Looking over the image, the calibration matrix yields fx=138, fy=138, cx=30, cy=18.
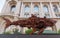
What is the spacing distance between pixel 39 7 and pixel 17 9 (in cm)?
576

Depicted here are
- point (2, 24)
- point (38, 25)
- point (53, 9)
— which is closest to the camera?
point (38, 25)

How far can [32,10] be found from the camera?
32281mm

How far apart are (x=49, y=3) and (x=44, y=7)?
5.48 feet

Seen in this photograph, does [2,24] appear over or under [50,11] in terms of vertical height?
under

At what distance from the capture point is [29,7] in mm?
33938

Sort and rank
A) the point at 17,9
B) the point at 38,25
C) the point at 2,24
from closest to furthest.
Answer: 1. the point at 38,25
2. the point at 2,24
3. the point at 17,9

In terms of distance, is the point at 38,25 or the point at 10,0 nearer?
the point at 38,25

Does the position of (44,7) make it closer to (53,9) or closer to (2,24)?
(53,9)

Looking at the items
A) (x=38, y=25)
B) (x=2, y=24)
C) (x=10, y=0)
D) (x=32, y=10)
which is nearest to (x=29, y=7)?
(x=32, y=10)

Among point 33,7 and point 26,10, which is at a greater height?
point 33,7

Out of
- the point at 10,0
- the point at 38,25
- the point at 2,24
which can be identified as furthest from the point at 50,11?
the point at 38,25

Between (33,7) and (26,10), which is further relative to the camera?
(33,7)

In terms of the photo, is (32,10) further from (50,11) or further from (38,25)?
(38,25)

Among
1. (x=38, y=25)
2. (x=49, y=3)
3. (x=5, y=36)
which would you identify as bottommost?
(x=5, y=36)
